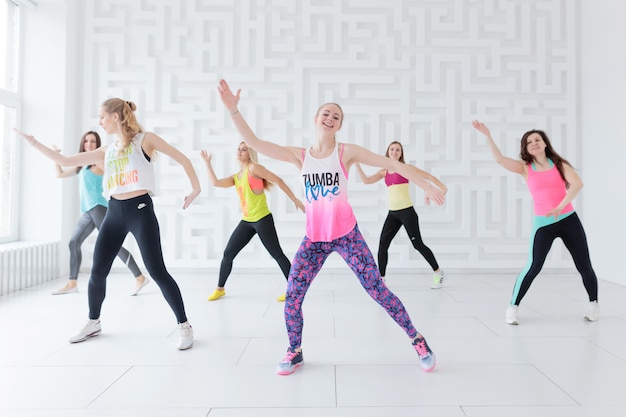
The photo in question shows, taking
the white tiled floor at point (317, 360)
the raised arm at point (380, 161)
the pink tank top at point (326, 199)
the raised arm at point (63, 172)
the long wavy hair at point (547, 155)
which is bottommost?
the white tiled floor at point (317, 360)

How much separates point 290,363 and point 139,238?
3.65ft

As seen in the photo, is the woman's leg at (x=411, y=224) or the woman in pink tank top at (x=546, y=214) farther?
the woman's leg at (x=411, y=224)

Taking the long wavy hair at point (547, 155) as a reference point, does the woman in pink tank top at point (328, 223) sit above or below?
below

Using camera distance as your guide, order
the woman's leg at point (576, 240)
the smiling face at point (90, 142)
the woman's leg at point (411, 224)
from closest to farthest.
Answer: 1. the woman's leg at point (576, 240)
2. the smiling face at point (90, 142)
3. the woman's leg at point (411, 224)

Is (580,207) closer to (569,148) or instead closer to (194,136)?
(569,148)

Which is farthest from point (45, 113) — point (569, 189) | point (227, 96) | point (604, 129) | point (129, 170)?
point (604, 129)

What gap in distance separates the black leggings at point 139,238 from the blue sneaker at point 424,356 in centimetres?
134

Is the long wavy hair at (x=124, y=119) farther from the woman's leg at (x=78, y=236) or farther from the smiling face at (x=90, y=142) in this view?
the woman's leg at (x=78, y=236)

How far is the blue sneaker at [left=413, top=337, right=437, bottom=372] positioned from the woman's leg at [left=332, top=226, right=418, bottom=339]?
3.0 inches

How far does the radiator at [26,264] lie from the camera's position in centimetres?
386

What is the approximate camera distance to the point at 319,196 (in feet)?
6.91

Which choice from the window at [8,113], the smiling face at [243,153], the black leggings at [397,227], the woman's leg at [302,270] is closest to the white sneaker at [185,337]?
the woman's leg at [302,270]

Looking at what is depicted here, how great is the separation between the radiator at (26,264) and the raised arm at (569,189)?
14.6 ft

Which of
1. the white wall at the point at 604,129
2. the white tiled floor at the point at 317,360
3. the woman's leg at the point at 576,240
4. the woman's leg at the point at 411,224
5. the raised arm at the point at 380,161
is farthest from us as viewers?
the white wall at the point at 604,129
